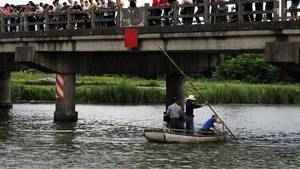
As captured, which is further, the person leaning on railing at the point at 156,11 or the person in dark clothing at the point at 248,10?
the person leaning on railing at the point at 156,11

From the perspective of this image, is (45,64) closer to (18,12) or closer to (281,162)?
(18,12)

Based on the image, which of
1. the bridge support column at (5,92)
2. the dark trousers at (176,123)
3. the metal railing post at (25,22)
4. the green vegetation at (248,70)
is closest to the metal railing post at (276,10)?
the dark trousers at (176,123)

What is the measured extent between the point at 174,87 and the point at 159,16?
9.39 metres

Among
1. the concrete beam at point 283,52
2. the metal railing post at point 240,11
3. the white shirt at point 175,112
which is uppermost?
the metal railing post at point 240,11

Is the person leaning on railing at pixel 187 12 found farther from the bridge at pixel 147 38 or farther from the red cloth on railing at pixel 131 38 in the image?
the red cloth on railing at pixel 131 38

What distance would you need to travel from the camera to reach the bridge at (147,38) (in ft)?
97.6

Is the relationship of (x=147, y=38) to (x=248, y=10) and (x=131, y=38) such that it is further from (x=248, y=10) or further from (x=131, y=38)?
(x=248, y=10)

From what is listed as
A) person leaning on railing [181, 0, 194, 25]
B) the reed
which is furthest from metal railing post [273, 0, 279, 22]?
the reed

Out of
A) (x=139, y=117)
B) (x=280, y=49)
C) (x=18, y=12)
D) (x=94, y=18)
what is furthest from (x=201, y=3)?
(x=139, y=117)

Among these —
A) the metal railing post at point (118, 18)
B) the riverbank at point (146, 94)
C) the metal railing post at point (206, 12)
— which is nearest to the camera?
the metal railing post at point (206, 12)

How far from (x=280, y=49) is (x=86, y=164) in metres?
8.78

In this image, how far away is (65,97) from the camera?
39.7m

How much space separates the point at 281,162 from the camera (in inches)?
983

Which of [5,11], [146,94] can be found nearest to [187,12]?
[5,11]
